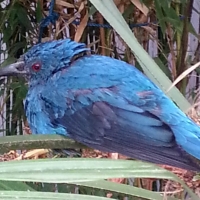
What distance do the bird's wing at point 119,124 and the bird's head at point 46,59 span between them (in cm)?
13

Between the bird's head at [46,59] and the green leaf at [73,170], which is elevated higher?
the bird's head at [46,59]

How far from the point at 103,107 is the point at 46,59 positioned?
268 millimetres

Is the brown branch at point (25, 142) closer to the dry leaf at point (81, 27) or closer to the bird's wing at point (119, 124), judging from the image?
the bird's wing at point (119, 124)

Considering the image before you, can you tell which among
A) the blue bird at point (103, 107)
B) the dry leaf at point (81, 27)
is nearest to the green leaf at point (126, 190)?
the blue bird at point (103, 107)

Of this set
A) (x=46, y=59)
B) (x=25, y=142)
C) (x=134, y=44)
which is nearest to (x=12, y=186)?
(x=25, y=142)

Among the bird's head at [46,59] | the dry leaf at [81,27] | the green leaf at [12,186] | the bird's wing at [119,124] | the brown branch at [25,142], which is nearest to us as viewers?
the brown branch at [25,142]

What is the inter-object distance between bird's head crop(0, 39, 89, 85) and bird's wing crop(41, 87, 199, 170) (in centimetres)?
13

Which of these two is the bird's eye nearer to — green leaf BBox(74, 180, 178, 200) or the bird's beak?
the bird's beak

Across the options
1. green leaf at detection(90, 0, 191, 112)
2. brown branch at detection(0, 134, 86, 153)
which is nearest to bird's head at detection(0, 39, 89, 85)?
green leaf at detection(90, 0, 191, 112)

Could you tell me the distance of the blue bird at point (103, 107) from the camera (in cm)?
99

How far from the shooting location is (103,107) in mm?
1120

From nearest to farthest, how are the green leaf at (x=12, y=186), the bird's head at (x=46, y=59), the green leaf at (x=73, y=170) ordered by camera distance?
the green leaf at (x=73, y=170), the green leaf at (x=12, y=186), the bird's head at (x=46, y=59)

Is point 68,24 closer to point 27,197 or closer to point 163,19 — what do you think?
point 163,19

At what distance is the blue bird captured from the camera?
99 cm
